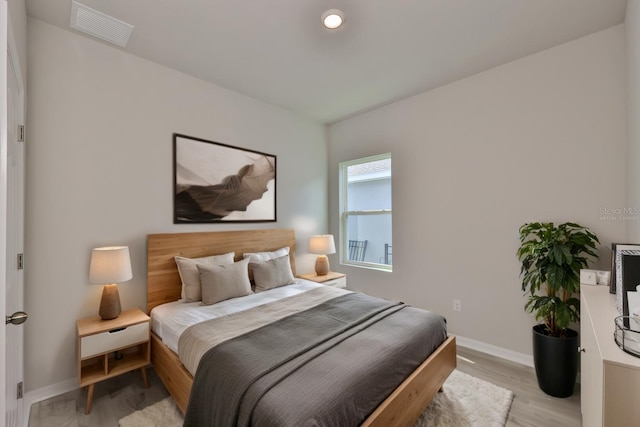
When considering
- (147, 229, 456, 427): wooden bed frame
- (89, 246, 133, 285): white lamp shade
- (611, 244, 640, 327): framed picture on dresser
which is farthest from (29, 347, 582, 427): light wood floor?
(611, 244, 640, 327): framed picture on dresser

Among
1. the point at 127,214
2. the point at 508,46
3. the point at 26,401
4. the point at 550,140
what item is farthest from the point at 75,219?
the point at 550,140

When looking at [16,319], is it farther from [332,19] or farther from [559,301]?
[559,301]

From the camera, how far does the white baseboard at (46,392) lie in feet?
6.54

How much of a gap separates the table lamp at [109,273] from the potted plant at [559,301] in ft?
10.3

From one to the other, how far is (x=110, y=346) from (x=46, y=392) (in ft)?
2.10

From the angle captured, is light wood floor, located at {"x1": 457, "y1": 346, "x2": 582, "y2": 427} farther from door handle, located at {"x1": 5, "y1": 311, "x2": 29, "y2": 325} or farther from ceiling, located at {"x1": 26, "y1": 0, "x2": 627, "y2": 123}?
ceiling, located at {"x1": 26, "y1": 0, "x2": 627, "y2": 123}

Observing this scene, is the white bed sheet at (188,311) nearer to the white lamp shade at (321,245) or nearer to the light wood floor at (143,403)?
the light wood floor at (143,403)

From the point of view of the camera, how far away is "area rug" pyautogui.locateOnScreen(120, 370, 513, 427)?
185 centimetres

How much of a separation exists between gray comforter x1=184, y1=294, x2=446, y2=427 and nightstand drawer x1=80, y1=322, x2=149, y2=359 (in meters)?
0.88

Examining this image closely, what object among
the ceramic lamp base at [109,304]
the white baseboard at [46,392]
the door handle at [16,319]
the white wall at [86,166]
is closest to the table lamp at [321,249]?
the white wall at [86,166]

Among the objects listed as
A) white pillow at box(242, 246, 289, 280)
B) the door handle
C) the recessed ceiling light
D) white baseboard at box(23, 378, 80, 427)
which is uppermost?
the recessed ceiling light

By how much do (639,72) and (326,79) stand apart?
7.42 ft

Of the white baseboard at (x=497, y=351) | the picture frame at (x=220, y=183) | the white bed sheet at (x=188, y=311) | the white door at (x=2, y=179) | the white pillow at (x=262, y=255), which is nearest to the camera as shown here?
the white door at (x=2, y=179)

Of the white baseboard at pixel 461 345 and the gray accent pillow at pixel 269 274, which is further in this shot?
the gray accent pillow at pixel 269 274
